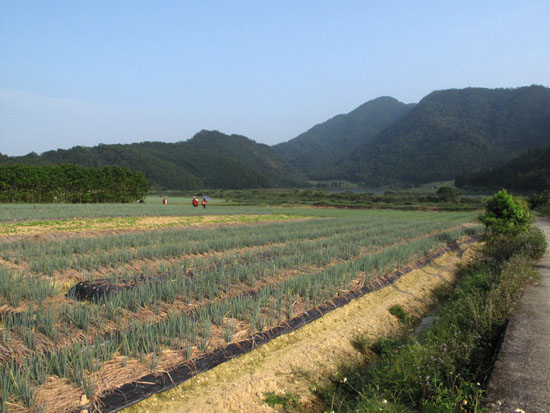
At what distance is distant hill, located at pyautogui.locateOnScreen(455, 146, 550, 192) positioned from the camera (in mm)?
62906

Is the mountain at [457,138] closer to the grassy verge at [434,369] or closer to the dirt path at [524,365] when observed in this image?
the dirt path at [524,365]

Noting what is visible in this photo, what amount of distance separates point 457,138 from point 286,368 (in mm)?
161004

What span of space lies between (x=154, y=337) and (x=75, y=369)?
3.20 feet

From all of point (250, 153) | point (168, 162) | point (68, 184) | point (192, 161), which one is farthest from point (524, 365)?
point (250, 153)

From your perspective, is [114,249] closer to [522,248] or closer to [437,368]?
[437,368]

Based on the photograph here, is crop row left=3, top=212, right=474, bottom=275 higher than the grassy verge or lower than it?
higher

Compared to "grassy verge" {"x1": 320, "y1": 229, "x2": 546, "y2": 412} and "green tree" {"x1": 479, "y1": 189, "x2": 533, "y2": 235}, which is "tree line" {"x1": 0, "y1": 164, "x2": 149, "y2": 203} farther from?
"grassy verge" {"x1": 320, "y1": 229, "x2": 546, "y2": 412}

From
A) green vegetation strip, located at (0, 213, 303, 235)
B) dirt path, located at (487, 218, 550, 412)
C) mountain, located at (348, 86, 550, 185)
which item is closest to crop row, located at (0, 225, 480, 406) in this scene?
dirt path, located at (487, 218, 550, 412)

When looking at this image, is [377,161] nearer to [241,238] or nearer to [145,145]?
[145,145]

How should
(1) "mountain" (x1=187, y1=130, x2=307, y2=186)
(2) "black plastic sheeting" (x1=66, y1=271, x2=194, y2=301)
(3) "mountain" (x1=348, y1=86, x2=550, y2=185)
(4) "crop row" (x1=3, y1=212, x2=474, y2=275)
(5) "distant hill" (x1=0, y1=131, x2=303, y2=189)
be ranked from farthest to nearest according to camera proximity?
(1) "mountain" (x1=187, y1=130, x2=307, y2=186)
(3) "mountain" (x1=348, y1=86, x2=550, y2=185)
(5) "distant hill" (x1=0, y1=131, x2=303, y2=189)
(4) "crop row" (x1=3, y1=212, x2=474, y2=275)
(2) "black plastic sheeting" (x1=66, y1=271, x2=194, y2=301)

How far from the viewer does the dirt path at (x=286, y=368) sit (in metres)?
3.56

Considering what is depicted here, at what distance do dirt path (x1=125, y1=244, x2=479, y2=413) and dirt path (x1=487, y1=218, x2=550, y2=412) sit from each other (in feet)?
5.97

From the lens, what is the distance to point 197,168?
128 metres

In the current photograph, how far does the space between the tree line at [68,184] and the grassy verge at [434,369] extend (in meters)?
52.3
